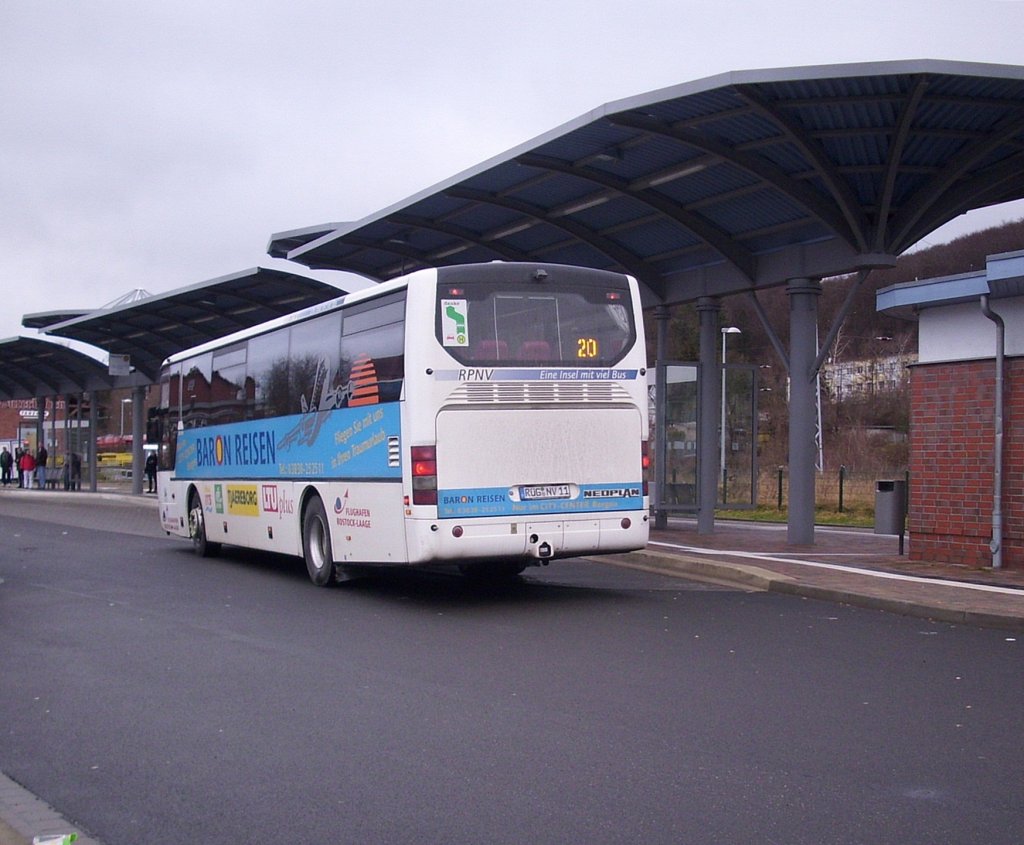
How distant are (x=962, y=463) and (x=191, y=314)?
2096 cm

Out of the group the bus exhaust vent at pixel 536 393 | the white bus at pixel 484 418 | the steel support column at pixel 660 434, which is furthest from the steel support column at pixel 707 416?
the bus exhaust vent at pixel 536 393

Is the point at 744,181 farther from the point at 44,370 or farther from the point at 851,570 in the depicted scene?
the point at 44,370

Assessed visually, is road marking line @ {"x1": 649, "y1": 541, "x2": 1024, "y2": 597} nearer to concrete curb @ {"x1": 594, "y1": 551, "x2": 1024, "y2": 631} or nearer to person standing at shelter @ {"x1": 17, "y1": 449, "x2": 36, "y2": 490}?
concrete curb @ {"x1": 594, "y1": 551, "x2": 1024, "y2": 631}

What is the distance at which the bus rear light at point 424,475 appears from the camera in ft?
37.9

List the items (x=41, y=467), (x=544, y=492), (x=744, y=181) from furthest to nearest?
(x=41, y=467), (x=744, y=181), (x=544, y=492)

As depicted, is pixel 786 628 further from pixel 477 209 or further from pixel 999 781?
pixel 477 209

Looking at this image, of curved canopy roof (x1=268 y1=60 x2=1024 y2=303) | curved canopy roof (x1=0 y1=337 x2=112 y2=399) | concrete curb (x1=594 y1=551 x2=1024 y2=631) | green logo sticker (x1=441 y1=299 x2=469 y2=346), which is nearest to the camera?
concrete curb (x1=594 y1=551 x2=1024 y2=631)

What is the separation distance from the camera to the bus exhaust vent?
1175 centimetres

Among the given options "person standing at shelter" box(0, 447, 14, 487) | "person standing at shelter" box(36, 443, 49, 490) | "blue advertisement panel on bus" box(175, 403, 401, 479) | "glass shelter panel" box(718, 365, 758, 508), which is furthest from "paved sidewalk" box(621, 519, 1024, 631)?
"person standing at shelter" box(0, 447, 14, 487)

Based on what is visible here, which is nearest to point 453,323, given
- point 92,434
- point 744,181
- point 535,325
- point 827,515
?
point 535,325

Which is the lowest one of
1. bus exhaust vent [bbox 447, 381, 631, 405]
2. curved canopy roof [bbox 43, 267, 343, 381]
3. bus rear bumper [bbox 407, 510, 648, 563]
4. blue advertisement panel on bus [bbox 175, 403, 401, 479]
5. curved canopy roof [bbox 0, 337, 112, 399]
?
bus rear bumper [bbox 407, 510, 648, 563]

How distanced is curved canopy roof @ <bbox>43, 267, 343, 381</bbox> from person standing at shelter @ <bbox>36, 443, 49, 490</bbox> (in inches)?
641

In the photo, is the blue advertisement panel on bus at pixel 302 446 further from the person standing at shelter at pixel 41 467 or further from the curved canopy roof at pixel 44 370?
the person standing at shelter at pixel 41 467

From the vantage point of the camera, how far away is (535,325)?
12.1 metres
